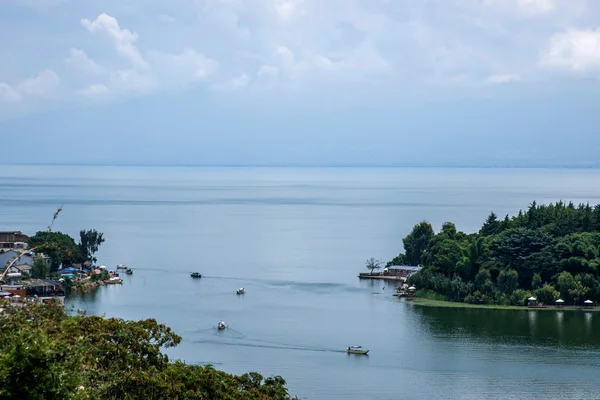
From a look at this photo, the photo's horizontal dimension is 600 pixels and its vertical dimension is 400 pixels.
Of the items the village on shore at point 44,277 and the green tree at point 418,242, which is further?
the green tree at point 418,242

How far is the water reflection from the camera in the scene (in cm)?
3108

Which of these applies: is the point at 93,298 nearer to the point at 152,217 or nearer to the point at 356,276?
the point at 356,276

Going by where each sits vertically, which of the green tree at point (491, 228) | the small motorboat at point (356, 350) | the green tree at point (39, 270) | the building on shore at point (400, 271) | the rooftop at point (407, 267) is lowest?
the small motorboat at point (356, 350)

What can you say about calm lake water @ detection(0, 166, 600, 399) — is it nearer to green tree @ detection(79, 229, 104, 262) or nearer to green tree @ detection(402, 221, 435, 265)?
green tree @ detection(79, 229, 104, 262)

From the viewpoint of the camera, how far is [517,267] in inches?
1563

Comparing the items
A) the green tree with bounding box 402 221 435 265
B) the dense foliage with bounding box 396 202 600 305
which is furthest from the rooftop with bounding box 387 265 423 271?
the dense foliage with bounding box 396 202 600 305

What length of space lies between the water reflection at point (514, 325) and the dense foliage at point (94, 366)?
17213 millimetres

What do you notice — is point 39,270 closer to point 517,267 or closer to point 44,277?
point 44,277

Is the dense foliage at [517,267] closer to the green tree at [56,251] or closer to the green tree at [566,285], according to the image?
the green tree at [566,285]

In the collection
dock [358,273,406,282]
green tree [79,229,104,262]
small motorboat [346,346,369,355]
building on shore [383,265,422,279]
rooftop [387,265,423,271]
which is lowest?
small motorboat [346,346,369,355]

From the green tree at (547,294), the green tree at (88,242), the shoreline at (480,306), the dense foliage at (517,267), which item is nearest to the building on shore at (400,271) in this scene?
the dense foliage at (517,267)

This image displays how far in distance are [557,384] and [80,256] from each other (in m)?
27.1

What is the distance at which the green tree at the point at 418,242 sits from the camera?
4903 centimetres

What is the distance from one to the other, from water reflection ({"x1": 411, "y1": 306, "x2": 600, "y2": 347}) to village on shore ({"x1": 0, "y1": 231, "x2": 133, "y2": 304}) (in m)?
14.8
